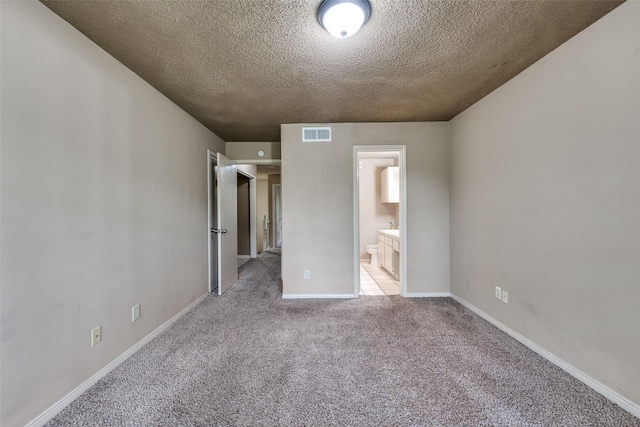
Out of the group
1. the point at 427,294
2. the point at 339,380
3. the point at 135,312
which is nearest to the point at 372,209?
the point at 427,294

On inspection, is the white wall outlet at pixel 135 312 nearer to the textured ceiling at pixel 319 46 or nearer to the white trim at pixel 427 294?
the textured ceiling at pixel 319 46

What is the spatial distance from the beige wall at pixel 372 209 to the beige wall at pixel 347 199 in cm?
234

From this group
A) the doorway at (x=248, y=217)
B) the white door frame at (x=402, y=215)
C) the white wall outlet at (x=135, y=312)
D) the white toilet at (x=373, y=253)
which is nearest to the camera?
the white wall outlet at (x=135, y=312)

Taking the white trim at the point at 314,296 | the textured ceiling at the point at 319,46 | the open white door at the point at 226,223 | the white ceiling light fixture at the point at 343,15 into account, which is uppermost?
the textured ceiling at the point at 319,46

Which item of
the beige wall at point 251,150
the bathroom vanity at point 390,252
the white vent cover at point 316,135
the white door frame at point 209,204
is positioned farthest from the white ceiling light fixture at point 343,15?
the bathroom vanity at point 390,252

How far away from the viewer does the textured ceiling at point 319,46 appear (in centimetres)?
137

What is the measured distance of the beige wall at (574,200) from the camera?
4.42 feet

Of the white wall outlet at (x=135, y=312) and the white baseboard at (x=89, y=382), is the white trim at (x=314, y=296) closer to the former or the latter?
the white baseboard at (x=89, y=382)

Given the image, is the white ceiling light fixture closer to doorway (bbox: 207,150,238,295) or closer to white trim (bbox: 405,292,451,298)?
doorway (bbox: 207,150,238,295)

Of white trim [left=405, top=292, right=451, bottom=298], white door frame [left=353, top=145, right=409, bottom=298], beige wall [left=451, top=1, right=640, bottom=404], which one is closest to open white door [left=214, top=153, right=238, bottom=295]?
white door frame [left=353, top=145, right=409, bottom=298]

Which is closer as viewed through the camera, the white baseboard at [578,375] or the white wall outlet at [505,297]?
the white baseboard at [578,375]

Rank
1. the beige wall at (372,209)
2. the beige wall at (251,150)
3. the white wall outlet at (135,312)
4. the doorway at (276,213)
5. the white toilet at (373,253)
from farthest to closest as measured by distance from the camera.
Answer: the doorway at (276,213) → the beige wall at (372,209) → the white toilet at (373,253) → the beige wall at (251,150) → the white wall outlet at (135,312)

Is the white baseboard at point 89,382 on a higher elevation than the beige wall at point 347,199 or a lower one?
lower

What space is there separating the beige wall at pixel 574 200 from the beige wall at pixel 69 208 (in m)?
3.24
